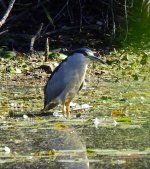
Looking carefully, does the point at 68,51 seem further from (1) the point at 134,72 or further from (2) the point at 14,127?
(2) the point at 14,127

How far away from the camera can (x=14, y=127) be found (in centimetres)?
795

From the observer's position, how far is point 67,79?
32.7 ft

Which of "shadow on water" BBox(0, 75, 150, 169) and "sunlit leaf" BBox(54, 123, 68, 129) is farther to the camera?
"sunlit leaf" BBox(54, 123, 68, 129)

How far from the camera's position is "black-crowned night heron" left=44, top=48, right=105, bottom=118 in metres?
9.80

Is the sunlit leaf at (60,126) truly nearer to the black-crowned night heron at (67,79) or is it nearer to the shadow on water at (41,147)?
the shadow on water at (41,147)

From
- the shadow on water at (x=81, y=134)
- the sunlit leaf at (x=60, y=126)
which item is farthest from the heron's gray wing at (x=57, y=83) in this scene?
the sunlit leaf at (x=60, y=126)

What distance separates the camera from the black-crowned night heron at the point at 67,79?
980cm

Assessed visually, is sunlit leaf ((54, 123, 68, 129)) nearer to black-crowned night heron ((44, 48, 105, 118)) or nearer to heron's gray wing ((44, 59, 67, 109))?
black-crowned night heron ((44, 48, 105, 118))

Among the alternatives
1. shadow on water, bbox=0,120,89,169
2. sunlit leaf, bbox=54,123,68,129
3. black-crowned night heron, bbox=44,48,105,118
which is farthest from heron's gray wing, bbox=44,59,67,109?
sunlit leaf, bbox=54,123,68,129

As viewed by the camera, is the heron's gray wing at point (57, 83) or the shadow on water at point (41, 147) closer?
the shadow on water at point (41, 147)

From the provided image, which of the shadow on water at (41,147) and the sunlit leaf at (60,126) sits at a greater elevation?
the shadow on water at (41,147)

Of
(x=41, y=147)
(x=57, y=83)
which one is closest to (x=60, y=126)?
(x=41, y=147)

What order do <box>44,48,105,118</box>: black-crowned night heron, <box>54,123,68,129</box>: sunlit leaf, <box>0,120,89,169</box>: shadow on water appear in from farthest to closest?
1. <box>44,48,105,118</box>: black-crowned night heron
2. <box>54,123,68,129</box>: sunlit leaf
3. <box>0,120,89,169</box>: shadow on water

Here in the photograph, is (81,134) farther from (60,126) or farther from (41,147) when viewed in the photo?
(41,147)
